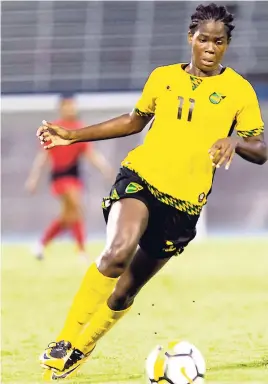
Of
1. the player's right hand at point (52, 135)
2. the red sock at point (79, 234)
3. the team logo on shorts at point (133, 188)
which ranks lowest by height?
the red sock at point (79, 234)

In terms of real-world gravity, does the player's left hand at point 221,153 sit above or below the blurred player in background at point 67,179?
above

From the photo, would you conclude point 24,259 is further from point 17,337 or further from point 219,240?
point 17,337

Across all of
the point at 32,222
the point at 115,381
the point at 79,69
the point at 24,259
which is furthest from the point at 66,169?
the point at 115,381

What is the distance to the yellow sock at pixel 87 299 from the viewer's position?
4.38 meters

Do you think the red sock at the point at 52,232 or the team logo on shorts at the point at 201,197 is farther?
the red sock at the point at 52,232

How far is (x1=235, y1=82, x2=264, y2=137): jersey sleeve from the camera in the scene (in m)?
4.41

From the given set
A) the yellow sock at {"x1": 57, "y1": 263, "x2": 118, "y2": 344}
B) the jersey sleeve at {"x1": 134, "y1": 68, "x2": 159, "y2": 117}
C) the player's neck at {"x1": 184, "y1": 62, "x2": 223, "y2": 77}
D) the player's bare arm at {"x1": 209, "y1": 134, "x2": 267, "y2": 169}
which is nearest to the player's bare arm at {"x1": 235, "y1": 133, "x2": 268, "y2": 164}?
the player's bare arm at {"x1": 209, "y1": 134, "x2": 267, "y2": 169}

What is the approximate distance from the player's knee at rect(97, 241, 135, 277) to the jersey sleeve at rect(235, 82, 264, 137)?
76cm

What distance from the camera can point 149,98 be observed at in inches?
180

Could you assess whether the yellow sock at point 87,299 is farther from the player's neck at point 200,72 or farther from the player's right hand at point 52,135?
the player's neck at point 200,72

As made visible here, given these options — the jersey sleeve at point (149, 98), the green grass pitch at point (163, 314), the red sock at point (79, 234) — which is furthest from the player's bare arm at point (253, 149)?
the red sock at point (79, 234)

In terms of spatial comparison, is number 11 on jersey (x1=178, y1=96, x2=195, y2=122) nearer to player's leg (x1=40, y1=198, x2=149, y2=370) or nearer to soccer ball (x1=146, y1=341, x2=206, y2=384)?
player's leg (x1=40, y1=198, x2=149, y2=370)

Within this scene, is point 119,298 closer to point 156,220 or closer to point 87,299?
point 87,299

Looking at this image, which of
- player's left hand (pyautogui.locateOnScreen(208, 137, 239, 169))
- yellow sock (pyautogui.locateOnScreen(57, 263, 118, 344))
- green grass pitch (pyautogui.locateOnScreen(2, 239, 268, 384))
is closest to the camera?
player's left hand (pyautogui.locateOnScreen(208, 137, 239, 169))
